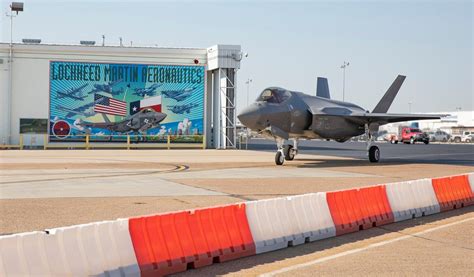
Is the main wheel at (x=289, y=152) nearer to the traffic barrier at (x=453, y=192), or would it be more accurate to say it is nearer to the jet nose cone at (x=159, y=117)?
the traffic barrier at (x=453, y=192)

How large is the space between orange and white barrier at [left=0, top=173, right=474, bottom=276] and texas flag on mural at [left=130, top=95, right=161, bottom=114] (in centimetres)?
3537

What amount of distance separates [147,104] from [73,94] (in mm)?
5602

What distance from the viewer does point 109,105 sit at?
1750 inches

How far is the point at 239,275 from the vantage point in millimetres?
6941

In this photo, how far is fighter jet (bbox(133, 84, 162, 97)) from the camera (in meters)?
44.9

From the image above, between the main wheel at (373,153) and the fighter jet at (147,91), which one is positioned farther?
the fighter jet at (147,91)

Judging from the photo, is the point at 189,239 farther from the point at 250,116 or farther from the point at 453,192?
the point at 250,116

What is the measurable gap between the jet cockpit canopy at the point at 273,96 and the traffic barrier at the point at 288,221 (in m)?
14.2

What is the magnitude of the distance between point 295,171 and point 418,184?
30.6ft

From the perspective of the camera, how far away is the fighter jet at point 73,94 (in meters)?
43.7

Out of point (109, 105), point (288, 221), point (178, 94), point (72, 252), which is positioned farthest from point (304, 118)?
point (109, 105)

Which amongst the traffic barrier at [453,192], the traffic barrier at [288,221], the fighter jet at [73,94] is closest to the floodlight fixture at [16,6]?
the fighter jet at [73,94]

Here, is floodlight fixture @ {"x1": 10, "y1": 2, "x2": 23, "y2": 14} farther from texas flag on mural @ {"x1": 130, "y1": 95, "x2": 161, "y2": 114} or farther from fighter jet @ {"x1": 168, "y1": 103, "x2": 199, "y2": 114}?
fighter jet @ {"x1": 168, "y1": 103, "x2": 199, "y2": 114}

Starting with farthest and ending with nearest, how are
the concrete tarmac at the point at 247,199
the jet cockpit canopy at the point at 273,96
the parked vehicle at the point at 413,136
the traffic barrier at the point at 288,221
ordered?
the parked vehicle at the point at 413,136 → the jet cockpit canopy at the point at 273,96 → the traffic barrier at the point at 288,221 → the concrete tarmac at the point at 247,199
